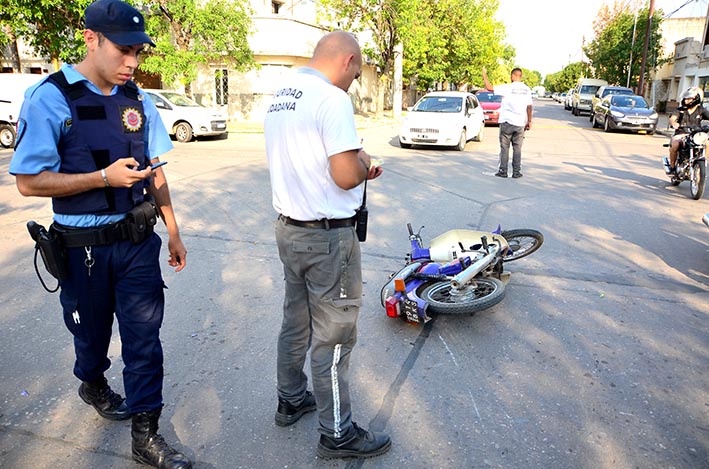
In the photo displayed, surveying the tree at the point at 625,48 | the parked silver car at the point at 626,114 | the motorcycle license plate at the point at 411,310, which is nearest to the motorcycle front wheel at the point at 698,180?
the motorcycle license plate at the point at 411,310

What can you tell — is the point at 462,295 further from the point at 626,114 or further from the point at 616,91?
the point at 616,91

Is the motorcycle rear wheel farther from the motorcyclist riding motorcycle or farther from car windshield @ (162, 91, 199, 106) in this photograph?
car windshield @ (162, 91, 199, 106)

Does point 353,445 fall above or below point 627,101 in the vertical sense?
below

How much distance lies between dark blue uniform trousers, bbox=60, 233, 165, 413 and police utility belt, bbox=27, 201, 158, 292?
1.5 inches

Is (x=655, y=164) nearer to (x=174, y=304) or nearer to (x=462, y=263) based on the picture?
(x=462, y=263)

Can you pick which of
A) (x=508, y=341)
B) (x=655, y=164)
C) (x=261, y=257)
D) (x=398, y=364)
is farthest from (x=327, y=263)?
(x=655, y=164)

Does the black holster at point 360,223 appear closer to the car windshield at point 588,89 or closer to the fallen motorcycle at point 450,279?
the fallen motorcycle at point 450,279

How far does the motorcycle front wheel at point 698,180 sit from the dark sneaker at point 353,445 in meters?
7.70

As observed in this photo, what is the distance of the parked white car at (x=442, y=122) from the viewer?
14078 mm

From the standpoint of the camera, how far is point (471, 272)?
3.99 m

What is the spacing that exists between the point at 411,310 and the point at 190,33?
18.4 m

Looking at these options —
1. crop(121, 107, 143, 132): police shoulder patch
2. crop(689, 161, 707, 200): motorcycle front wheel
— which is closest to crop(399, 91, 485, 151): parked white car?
crop(689, 161, 707, 200): motorcycle front wheel

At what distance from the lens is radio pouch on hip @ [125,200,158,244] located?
242 centimetres

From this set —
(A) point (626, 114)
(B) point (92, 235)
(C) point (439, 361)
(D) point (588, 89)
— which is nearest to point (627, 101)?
(A) point (626, 114)
